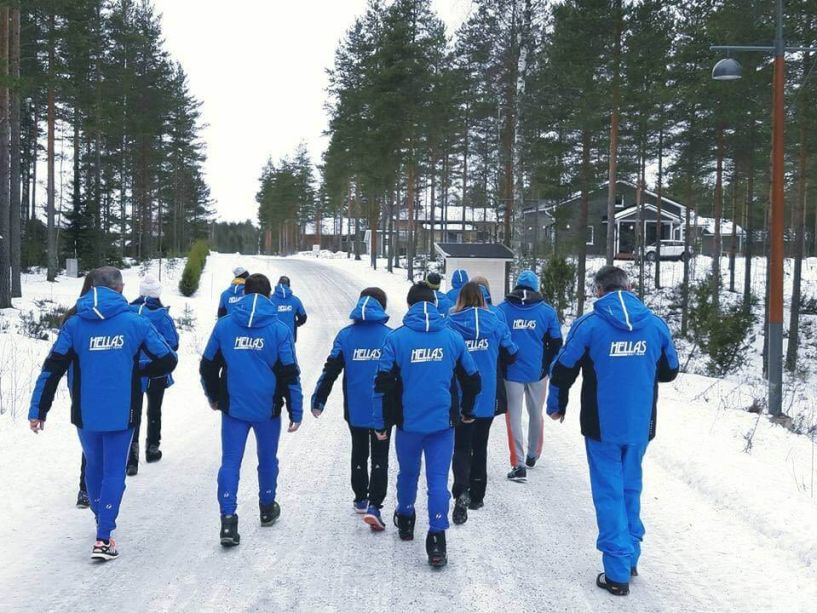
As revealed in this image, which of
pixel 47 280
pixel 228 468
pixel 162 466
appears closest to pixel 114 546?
pixel 228 468

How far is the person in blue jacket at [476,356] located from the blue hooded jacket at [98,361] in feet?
8.56

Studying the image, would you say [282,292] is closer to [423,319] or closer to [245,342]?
[245,342]

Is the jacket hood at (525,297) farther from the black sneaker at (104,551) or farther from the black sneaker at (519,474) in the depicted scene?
the black sneaker at (104,551)

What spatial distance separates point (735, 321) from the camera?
1703 cm

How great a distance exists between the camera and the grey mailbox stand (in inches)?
911

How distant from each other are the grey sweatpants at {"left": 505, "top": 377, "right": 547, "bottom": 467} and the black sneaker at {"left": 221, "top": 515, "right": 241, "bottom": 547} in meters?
3.00

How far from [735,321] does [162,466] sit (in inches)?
558

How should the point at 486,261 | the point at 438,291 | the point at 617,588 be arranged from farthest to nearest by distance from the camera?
1. the point at 486,261
2. the point at 438,291
3. the point at 617,588

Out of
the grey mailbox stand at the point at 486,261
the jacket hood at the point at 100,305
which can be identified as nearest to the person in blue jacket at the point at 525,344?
the jacket hood at the point at 100,305

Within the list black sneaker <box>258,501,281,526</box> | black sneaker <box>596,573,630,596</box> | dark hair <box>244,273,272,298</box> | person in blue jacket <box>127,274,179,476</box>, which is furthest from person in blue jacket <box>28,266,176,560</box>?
black sneaker <box>596,573,630,596</box>

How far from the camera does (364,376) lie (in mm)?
5723

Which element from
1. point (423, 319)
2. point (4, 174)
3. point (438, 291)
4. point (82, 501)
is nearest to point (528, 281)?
point (438, 291)

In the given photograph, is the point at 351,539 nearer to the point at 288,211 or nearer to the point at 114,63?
the point at 114,63

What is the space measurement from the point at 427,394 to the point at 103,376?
2.32 meters
